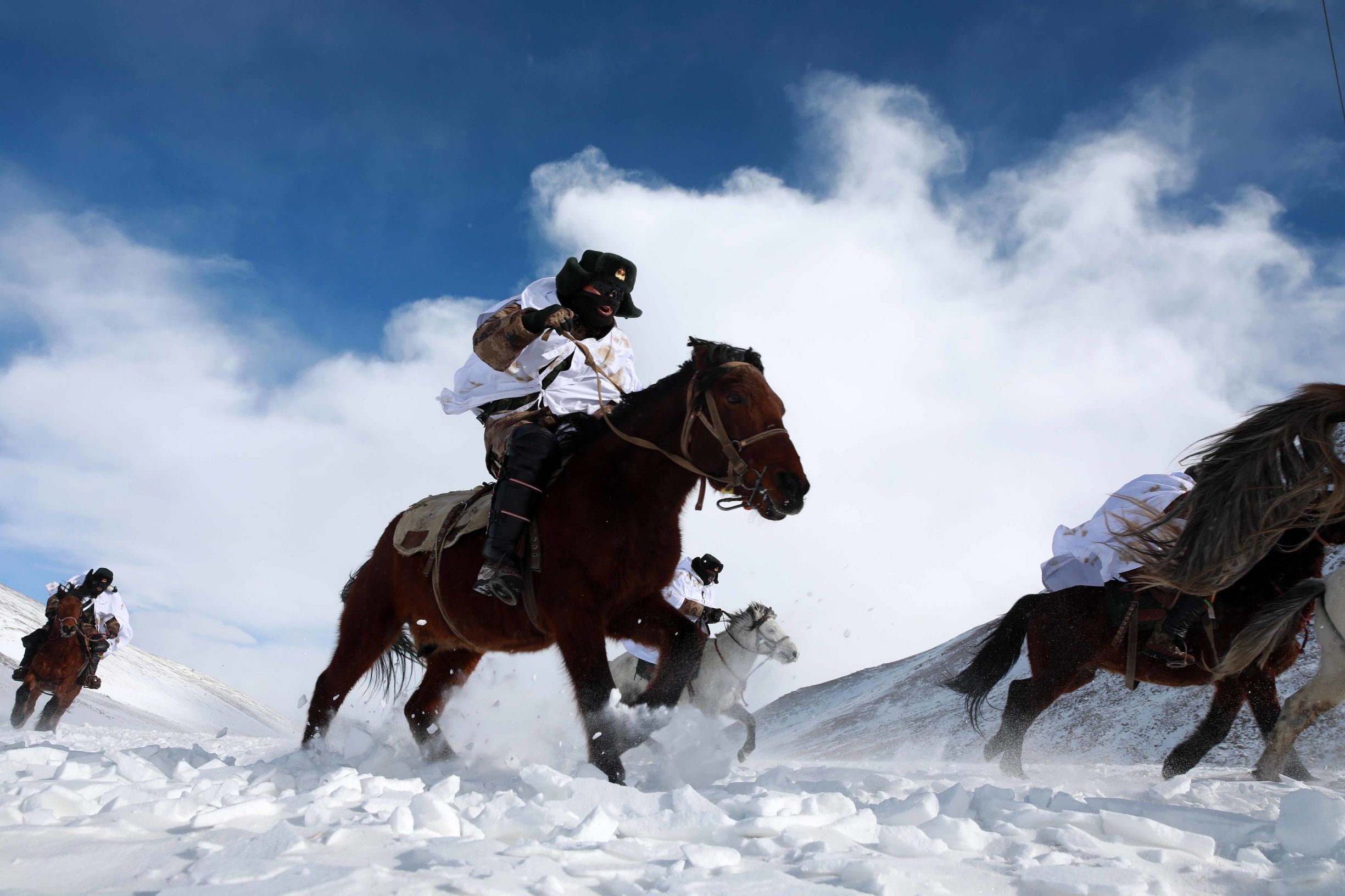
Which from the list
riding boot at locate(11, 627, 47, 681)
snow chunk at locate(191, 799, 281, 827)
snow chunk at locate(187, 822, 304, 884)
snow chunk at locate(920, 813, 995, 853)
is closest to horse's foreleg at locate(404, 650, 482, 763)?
snow chunk at locate(191, 799, 281, 827)

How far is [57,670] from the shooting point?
1041 centimetres

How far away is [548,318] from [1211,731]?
4.69 m

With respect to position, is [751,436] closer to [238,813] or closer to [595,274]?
[595,274]

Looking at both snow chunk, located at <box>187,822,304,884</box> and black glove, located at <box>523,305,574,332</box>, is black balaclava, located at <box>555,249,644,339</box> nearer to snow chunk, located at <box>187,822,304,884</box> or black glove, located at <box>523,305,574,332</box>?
black glove, located at <box>523,305,574,332</box>

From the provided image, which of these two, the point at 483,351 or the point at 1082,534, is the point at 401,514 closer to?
the point at 483,351

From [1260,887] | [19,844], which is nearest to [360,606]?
[19,844]

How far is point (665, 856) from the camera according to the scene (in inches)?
74.3

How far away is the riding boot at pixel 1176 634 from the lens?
4.99 meters

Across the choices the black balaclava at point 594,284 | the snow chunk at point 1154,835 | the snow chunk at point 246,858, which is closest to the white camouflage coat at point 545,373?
the black balaclava at point 594,284

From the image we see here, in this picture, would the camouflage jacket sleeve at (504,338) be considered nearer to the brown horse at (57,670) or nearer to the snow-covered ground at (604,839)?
the snow-covered ground at (604,839)

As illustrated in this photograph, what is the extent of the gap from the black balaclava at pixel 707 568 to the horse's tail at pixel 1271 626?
6.36 metres

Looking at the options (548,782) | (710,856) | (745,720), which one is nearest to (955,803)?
(710,856)

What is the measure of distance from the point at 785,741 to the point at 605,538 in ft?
37.5

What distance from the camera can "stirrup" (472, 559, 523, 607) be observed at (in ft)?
12.4
